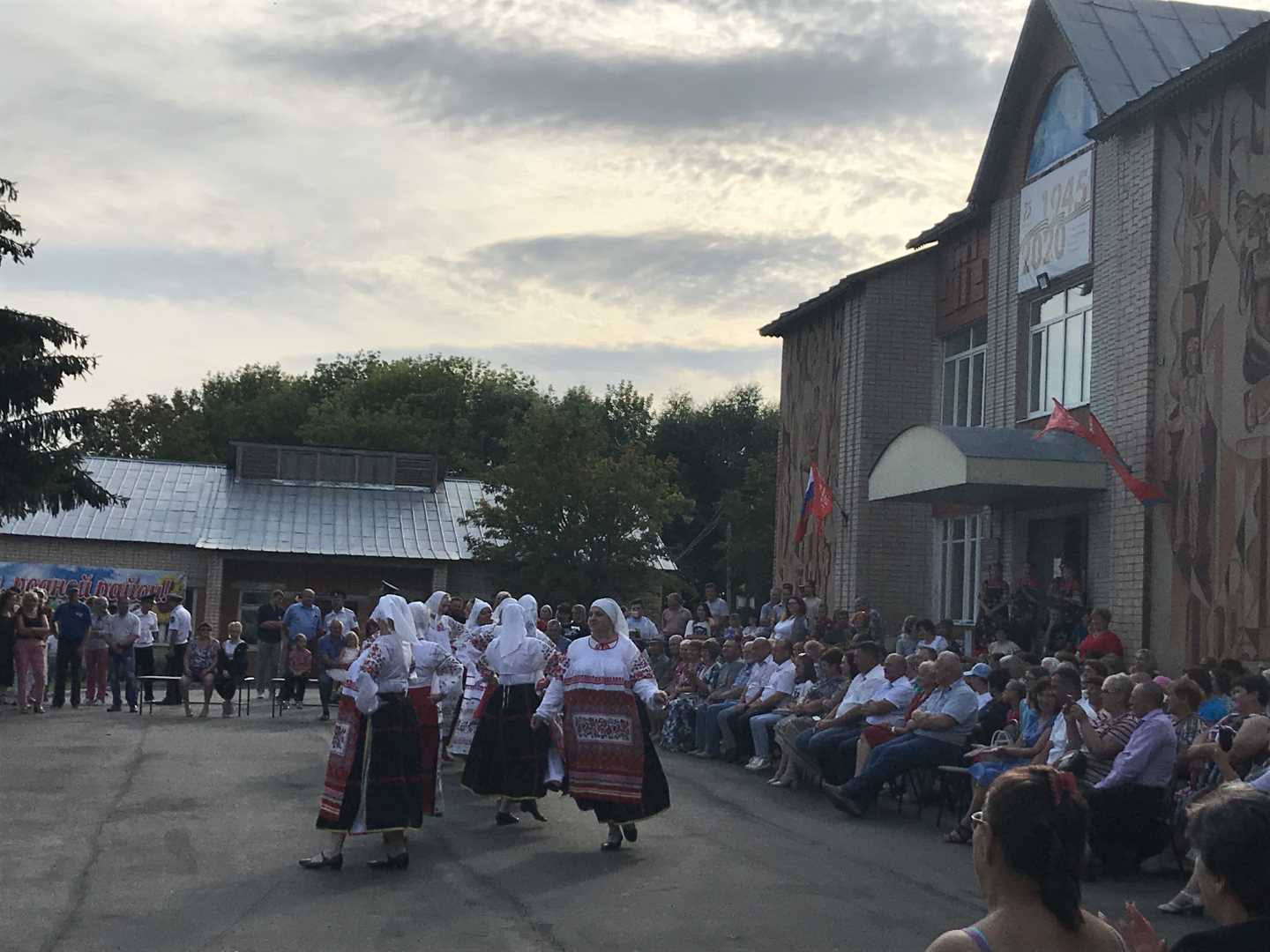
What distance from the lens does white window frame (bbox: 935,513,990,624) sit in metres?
24.2

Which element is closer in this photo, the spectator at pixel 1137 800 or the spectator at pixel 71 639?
the spectator at pixel 1137 800

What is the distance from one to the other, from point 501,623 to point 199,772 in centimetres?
491

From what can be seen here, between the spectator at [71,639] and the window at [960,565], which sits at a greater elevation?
the window at [960,565]

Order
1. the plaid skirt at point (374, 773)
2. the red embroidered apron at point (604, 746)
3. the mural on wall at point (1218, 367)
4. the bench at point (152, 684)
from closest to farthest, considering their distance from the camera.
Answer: the plaid skirt at point (374, 773), the red embroidered apron at point (604, 746), the mural on wall at point (1218, 367), the bench at point (152, 684)

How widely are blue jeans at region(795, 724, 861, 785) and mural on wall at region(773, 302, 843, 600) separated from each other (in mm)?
12399

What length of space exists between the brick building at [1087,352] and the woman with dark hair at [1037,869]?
13.5 m

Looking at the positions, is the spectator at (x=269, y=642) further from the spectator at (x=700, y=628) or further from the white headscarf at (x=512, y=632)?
the white headscarf at (x=512, y=632)

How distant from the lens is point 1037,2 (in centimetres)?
2247

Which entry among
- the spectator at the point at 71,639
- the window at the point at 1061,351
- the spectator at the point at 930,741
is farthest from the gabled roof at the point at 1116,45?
the spectator at the point at 71,639

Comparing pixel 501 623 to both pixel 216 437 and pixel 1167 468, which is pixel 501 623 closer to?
pixel 1167 468

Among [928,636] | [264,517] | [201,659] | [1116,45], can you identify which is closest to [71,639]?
[201,659]

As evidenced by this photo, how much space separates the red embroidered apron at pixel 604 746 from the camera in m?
11.8

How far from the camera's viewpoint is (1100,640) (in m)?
17.2

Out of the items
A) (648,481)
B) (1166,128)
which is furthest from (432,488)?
(1166,128)
